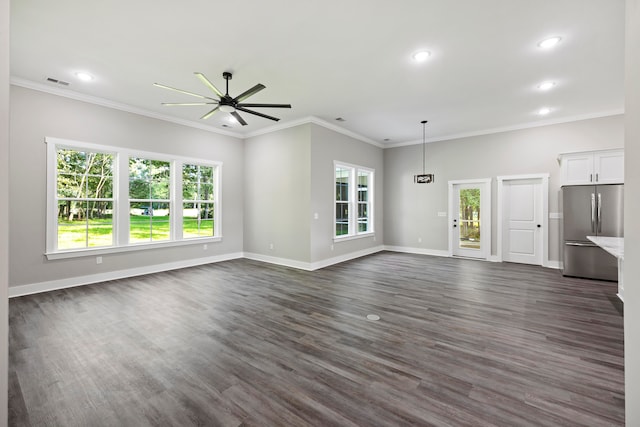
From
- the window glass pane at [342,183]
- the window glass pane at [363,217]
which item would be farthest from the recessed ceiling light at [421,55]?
the window glass pane at [363,217]

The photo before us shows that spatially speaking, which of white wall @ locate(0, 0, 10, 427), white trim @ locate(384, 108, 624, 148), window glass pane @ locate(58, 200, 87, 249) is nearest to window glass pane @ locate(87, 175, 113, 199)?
window glass pane @ locate(58, 200, 87, 249)

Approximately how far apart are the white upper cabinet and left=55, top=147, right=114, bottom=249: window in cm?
869

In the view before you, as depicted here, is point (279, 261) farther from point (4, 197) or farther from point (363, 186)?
point (4, 197)

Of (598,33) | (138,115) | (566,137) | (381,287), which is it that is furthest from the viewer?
(566,137)

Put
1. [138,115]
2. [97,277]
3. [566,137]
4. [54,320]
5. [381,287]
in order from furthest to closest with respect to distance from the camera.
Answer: [566,137] < [138,115] < [97,277] < [381,287] < [54,320]

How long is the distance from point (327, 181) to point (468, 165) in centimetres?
372

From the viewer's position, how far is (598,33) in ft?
9.95

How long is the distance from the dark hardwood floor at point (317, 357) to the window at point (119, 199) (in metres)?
0.98

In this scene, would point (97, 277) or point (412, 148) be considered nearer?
point (97, 277)

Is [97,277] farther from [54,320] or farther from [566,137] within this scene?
[566,137]

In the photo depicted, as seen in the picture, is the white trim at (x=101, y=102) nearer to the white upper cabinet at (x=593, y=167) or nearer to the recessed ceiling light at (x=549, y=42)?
the recessed ceiling light at (x=549, y=42)

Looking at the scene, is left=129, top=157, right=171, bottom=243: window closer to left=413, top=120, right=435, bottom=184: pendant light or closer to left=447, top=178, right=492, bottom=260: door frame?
left=413, top=120, right=435, bottom=184: pendant light

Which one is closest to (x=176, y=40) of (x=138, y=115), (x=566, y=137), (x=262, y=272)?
(x=138, y=115)

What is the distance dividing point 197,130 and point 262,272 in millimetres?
3510
